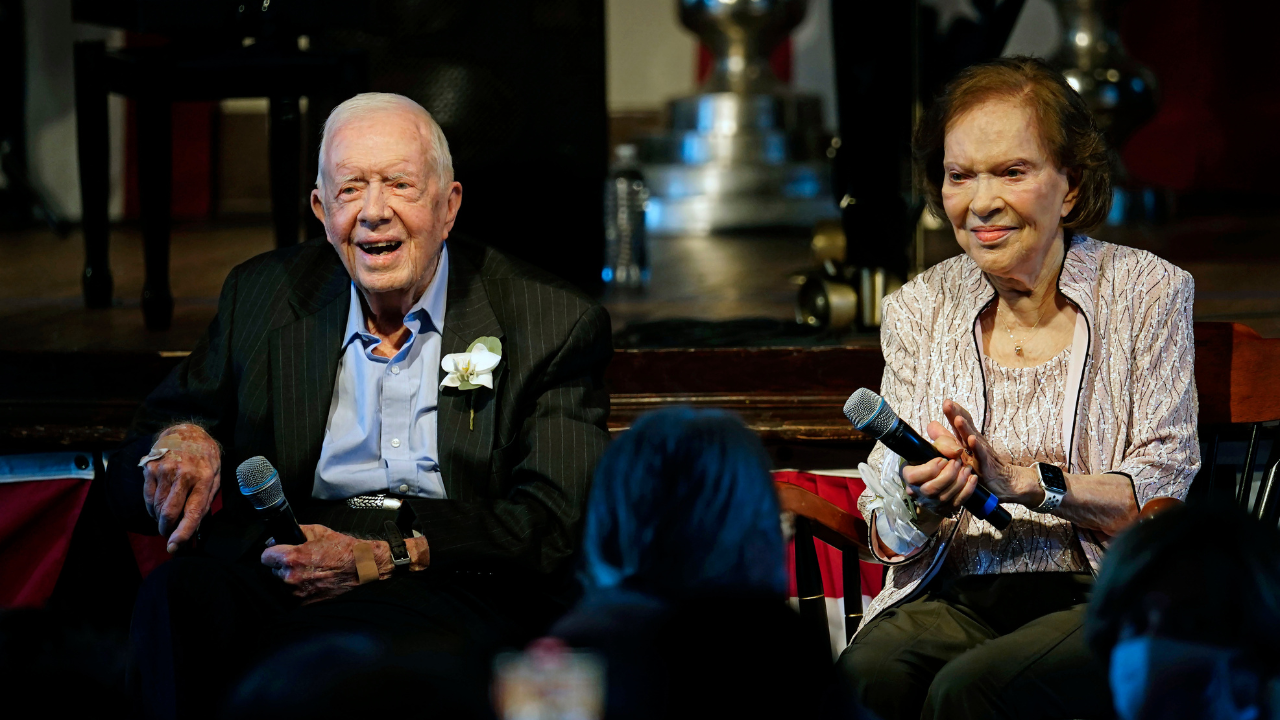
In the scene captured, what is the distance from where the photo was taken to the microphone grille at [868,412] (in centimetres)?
169

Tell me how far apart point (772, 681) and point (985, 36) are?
284 centimetres

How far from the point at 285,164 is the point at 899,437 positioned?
2293mm

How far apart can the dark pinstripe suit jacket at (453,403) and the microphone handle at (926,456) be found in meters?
0.50

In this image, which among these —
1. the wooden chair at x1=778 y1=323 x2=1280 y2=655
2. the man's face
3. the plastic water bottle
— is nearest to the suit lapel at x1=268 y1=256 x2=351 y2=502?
the man's face

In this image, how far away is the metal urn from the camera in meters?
6.86

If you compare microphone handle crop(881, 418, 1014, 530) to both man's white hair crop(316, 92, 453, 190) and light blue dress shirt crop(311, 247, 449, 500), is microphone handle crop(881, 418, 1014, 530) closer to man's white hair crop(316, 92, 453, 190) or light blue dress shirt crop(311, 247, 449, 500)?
light blue dress shirt crop(311, 247, 449, 500)

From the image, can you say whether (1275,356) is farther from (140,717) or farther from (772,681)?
(140,717)

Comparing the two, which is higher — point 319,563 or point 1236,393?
point 1236,393

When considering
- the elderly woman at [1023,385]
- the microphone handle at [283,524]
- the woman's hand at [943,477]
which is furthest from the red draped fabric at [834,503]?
the microphone handle at [283,524]

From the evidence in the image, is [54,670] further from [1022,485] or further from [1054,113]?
[1054,113]

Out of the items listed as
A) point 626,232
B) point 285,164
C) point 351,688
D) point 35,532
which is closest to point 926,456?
point 351,688

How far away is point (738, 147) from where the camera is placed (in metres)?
6.88

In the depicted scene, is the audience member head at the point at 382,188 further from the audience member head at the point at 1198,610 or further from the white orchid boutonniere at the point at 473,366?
the audience member head at the point at 1198,610

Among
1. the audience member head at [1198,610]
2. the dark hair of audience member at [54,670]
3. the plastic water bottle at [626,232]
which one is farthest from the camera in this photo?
the plastic water bottle at [626,232]
